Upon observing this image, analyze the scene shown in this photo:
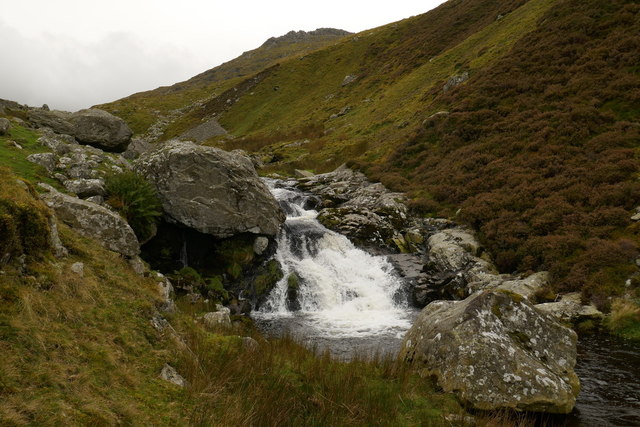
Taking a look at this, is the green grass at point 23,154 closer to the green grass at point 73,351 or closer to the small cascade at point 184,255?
the small cascade at point 184,255

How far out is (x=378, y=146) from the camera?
40.9 meters

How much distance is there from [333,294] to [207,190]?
8095 millimetres

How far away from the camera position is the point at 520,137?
26.1m

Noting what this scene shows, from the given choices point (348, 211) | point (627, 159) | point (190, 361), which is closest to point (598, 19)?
point (627, 159)

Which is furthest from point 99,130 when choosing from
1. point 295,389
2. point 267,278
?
point 295,389

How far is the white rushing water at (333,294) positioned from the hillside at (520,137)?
6.07 m

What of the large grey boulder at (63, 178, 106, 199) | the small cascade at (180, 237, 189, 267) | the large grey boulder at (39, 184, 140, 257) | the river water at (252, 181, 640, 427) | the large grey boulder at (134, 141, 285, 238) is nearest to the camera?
the river water at (252, 181, 640, 427)

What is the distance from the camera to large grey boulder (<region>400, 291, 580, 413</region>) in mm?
8141

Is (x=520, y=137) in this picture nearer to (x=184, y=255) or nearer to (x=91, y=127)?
(x=184, y=255)

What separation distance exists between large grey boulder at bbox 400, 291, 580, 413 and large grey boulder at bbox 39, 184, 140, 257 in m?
8.71

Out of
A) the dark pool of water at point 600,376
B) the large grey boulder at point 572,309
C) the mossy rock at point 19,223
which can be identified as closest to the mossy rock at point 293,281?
the dark pool of water at point 600,376

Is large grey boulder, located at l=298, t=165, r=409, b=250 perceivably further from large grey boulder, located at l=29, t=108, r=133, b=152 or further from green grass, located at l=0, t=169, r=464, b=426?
green grass, located at l=0, t=169, r=464, b=426

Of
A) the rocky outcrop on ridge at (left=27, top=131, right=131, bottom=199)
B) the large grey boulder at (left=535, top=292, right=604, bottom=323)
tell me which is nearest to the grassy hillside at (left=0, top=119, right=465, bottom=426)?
the rocky outcrop on ridge at (left=27, top=131, right=131, bottom=199)

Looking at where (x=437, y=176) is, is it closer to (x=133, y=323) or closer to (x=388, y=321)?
(x=388, y=321)
